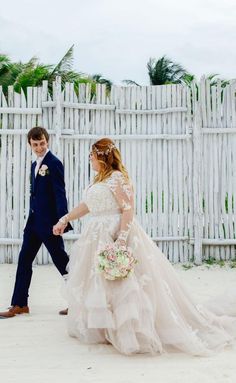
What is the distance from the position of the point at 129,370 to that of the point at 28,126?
16.0ft

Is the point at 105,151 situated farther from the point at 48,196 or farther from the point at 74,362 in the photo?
the point at 74,362

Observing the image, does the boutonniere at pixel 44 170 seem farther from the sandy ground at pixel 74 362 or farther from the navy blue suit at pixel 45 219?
the sandy ground at pixel 74 362

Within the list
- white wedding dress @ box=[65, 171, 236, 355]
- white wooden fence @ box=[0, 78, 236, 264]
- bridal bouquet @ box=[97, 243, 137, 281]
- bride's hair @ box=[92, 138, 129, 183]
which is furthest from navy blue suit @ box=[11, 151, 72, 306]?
white wooden fence @ box=[0, 78, 236, 264]

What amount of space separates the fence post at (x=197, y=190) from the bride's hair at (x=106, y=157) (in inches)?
146

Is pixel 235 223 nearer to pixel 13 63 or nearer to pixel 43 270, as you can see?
pixel 43 270

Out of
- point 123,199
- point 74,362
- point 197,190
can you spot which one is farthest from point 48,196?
point 197,190

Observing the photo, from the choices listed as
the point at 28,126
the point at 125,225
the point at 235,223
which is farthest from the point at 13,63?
the point at 125,225

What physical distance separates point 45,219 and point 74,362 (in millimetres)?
1603

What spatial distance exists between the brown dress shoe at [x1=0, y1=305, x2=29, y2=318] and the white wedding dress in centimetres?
93

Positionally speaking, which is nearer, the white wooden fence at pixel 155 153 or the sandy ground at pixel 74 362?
the sandy ground at pixel 74 362

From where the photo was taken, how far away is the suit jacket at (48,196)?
16.5ft

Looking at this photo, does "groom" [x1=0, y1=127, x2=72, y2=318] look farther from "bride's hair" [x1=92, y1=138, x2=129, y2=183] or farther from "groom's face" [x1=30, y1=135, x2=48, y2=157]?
"bride's hair" [x1=92, y1=138, x2=129, y2=183]

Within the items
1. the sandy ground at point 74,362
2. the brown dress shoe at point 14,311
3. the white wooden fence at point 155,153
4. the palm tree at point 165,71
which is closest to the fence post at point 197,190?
the white wooden fence at point 155,153

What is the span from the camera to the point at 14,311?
16.7ft
